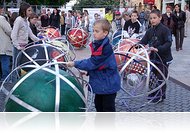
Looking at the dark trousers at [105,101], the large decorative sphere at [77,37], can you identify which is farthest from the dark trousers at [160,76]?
the large decorative sphere at [77,37]

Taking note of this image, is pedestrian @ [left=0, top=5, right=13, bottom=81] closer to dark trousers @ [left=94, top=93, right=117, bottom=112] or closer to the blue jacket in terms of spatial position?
dark trousers @ [left=94, top=93, right=117, bottom=112]

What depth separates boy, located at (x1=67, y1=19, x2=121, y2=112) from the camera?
5246 millimetres

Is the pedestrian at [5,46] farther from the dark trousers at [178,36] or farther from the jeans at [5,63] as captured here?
the dark trousers at [178,36]

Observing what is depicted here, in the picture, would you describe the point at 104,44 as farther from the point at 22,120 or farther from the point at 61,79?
the point at 22,120

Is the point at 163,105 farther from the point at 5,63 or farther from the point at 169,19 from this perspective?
the point at 169,19

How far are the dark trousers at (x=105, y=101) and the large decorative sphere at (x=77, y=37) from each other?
1210 cm

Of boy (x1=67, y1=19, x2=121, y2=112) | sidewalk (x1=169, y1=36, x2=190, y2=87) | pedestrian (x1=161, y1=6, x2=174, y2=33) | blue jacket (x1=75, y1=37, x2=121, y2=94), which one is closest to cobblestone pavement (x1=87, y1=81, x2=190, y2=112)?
sidewalk (x1=169, y1=36, x2=190, y2=87)

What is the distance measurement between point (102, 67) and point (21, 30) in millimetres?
3940

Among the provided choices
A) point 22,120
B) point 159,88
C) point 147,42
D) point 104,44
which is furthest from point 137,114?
point 22,120

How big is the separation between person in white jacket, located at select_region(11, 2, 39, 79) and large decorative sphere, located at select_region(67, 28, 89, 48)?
864 cm

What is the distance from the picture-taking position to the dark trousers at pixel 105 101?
218 inches

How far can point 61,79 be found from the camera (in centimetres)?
525

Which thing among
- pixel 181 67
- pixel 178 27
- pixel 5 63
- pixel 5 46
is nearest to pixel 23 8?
pixel 5 46

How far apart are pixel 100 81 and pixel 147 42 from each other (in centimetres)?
306
